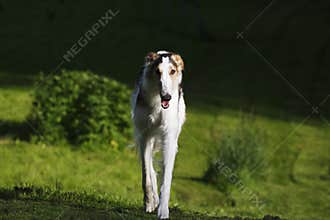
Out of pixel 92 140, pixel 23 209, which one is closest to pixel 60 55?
pixel 92 140

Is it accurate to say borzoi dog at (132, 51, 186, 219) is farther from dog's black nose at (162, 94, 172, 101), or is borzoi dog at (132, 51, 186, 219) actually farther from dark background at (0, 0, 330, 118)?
dark background at (0, 0, 330, 118)

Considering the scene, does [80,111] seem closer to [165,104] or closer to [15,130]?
[15,130]

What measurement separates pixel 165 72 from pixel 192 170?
7.91 m

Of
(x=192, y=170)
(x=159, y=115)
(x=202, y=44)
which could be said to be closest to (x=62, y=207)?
(x=159, y=115)

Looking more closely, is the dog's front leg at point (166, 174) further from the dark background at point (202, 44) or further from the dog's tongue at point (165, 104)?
the dark background at point (202, 44)

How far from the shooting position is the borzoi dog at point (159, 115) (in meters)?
5.98

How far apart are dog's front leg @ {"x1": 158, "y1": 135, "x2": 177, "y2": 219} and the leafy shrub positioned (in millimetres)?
6040

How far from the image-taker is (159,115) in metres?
6.42

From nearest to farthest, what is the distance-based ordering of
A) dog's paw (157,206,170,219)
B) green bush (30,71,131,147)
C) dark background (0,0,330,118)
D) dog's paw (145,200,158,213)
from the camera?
dog's paw (157,206,170,219), dog's paw (145,200,158,213), green bush (30,71,131,147), dark background (0,0,330,118)

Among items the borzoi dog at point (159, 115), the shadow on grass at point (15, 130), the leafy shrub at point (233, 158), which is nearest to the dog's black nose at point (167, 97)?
the borzoi dog at point (159, 115)

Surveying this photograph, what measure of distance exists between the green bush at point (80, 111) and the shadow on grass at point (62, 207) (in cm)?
471

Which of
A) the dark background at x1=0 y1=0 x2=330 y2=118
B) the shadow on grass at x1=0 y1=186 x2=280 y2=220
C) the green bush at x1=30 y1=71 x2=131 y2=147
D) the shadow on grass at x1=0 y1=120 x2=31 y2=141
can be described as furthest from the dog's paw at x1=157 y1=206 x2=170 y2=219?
the dark background at x1=0 y1=0 x2=330 y2=118

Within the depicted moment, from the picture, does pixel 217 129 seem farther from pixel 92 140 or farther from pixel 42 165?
pixel 42 165

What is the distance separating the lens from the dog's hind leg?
6742 millimetres
